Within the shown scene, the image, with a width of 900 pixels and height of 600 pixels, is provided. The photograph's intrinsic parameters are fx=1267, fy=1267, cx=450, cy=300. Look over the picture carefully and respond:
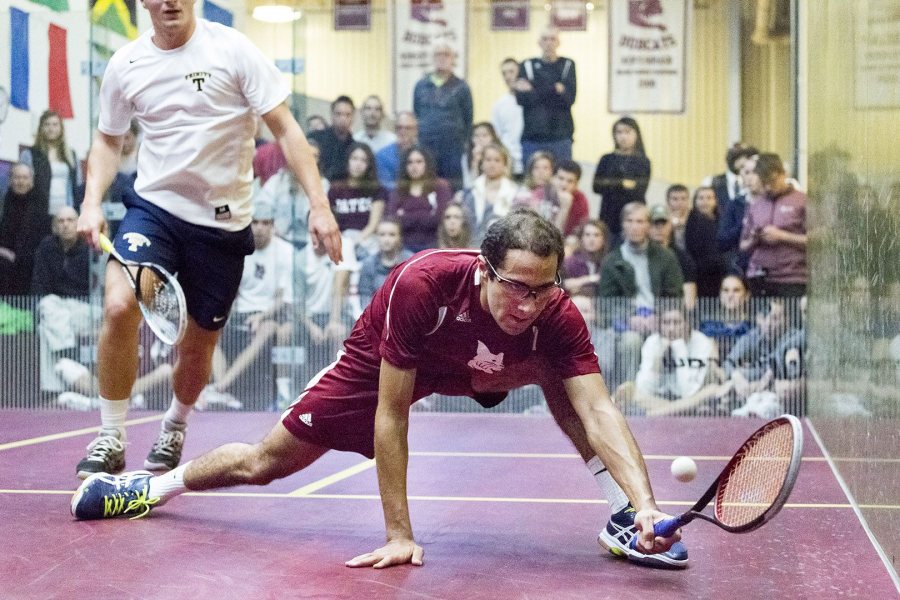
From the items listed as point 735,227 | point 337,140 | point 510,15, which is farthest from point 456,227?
point 735,227

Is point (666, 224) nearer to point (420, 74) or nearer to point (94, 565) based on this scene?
point (420, 74)

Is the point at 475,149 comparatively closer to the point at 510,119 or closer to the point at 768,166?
the point at 510,119

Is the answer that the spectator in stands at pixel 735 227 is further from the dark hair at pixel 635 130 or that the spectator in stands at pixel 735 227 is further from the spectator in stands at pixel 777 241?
the dark hair at pixel 635 130

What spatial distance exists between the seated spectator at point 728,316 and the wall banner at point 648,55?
0.96 metres

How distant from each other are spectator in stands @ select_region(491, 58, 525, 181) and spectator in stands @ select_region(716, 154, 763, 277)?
1.06 meters

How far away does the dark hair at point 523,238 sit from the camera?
2.43 metres

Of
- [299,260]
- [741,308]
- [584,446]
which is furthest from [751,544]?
[299,260]

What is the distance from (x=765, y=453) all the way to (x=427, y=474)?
1.82 meters

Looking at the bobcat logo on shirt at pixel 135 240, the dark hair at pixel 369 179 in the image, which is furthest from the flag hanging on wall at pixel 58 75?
the bobcat logo on shirt at pixel 135 240

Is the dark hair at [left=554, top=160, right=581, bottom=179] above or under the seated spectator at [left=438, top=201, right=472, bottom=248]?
above

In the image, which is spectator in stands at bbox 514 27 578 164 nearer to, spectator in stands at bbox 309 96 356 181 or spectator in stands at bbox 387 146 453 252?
spectator in stands at bbox 387 146 453 252

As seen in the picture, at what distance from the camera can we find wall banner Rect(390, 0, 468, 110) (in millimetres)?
6633

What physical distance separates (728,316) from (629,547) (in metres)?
3.87

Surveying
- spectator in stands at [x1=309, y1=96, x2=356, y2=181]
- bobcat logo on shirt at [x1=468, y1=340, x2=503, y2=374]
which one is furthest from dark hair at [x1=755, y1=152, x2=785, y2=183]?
bobcat logo on shirt at [x1=468, y1=340, x2=503, y2=374]
